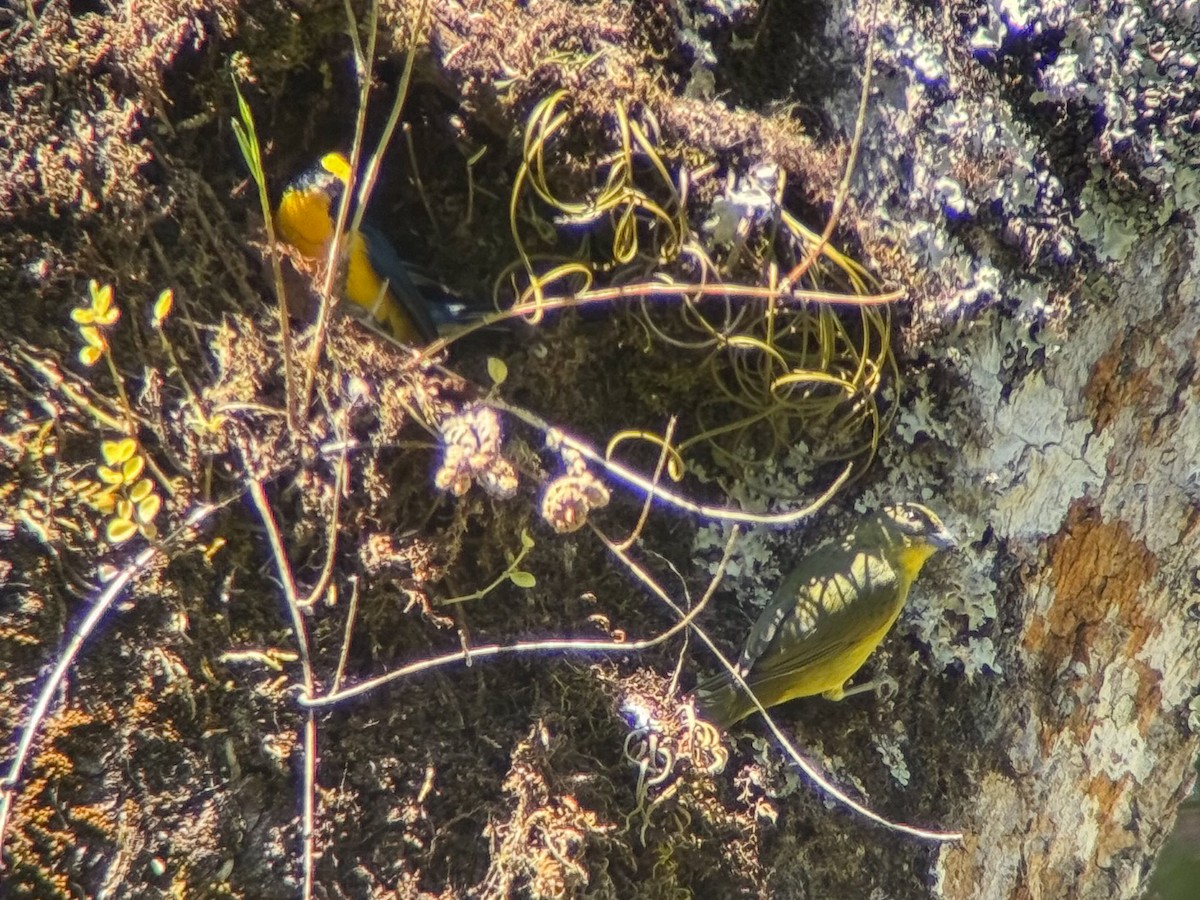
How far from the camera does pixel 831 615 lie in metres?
2.88

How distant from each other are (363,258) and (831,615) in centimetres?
155

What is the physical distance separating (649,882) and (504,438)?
1085 millimetres

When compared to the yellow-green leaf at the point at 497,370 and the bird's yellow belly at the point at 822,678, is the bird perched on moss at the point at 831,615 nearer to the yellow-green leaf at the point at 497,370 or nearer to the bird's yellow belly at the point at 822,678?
the bird's yellow belly at the point at 822,678

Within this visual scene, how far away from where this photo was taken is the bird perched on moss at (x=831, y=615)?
2.60m

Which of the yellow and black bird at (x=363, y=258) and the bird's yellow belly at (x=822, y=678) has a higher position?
the yellow and black bird at (x=363, y=258)

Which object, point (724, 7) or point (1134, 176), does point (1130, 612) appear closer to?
point (1134, 176)

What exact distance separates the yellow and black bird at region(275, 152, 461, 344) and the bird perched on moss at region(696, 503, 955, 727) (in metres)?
1.13

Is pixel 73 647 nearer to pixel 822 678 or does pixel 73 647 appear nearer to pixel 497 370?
pixel 497 370

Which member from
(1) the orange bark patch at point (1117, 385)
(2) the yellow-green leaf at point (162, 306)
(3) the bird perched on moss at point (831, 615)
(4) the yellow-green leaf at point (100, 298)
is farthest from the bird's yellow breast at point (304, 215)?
(1) the orange bark patch at point (1117, 385)

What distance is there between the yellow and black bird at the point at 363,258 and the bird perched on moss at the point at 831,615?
1129mm

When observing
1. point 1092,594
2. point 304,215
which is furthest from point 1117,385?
point 304,215

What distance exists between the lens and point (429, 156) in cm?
266

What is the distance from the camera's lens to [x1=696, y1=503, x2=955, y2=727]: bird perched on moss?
8.53ft

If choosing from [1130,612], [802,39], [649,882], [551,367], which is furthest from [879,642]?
[802,39]
